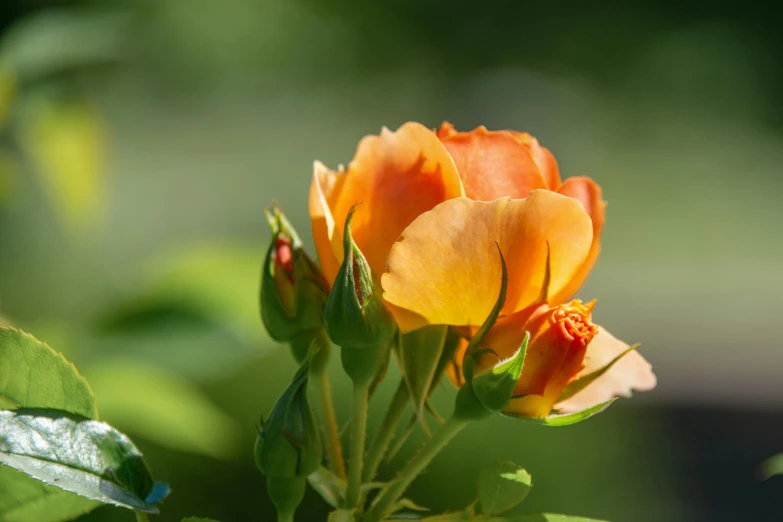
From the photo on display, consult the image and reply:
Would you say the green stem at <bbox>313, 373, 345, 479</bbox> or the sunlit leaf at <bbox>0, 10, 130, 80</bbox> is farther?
the sunlit leaf at <bbox>0, 10, 130, 80</bbox>

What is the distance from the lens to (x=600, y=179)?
17.8 ft

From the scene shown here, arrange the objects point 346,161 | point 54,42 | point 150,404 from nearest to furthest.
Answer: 1. point 150,404
2. point 54,42
3. point 346,161

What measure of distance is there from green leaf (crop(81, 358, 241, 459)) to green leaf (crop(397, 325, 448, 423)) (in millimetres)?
421

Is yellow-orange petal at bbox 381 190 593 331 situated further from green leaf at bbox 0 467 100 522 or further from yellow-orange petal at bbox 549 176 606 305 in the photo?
green leaf at bbox 0 467 100 522

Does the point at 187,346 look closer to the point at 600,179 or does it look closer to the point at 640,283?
the point at 640,283

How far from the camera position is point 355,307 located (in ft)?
1.19

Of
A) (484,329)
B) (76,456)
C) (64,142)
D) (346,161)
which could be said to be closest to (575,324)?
(484,329)

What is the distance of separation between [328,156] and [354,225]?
518 cm

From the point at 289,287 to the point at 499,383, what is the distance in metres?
0.12

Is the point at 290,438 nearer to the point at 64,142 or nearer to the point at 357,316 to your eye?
the point at 357,316

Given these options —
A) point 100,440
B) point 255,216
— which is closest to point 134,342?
point 100,440

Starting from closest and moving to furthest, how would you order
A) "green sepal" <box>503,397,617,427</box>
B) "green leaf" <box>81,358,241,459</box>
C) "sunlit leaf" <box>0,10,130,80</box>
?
Answer: "green sepal" <box>503,397,617,427</box>
"green leaf" <box>81,358,241,459</box>
"sunlit leaf" <box>0,10,130,80</box>

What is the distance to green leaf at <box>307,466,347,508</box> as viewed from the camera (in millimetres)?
393

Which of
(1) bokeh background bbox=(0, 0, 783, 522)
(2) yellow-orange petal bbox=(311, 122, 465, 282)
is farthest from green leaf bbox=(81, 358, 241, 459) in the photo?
(2) yellow-orange petal bbox=(311, 122, 465, 282)
